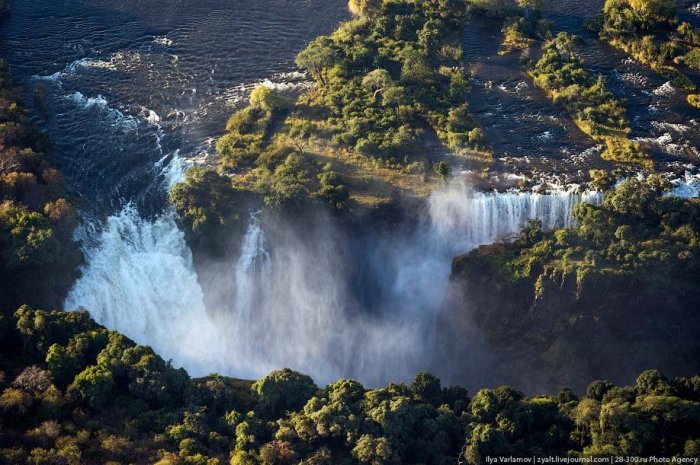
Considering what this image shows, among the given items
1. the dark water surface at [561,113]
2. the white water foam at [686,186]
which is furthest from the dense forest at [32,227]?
the white water foam at [686,186]

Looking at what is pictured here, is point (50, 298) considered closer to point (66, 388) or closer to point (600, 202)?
point (66, 388)

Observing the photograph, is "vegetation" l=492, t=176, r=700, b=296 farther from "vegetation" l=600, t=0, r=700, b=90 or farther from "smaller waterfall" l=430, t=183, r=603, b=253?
"vegetation" l=600, t=0, r=700, b=90

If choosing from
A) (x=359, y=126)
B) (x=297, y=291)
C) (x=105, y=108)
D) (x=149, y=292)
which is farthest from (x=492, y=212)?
(x=105, y=108)

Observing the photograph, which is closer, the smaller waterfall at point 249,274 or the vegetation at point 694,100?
the smaller waterfall at point 249,274

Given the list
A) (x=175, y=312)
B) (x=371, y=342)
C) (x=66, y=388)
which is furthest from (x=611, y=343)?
(x=66, y=388)

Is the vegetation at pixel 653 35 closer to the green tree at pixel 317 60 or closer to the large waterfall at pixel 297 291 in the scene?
the large waterfall at pixel 297 291

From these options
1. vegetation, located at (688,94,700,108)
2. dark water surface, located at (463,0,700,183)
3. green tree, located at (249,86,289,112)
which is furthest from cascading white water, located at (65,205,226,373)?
vegetation, located at (688,94,700,108)
